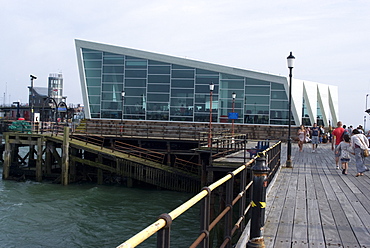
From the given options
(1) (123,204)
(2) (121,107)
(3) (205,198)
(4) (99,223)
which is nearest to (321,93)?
(2) (121,107)

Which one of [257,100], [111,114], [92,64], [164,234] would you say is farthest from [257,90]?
[164,234]

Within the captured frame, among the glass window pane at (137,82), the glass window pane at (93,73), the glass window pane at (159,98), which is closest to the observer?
the glass window pane at (159,98)

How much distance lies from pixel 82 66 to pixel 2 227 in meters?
26.3

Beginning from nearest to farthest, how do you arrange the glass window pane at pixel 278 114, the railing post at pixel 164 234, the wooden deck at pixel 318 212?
1. the railing post at pixel 164 234
2. the wooden deck at pixel 318 212
3. the glass window pane at pixel 278 114

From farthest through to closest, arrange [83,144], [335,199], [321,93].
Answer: [321,93] → [83,144] → [335,199]

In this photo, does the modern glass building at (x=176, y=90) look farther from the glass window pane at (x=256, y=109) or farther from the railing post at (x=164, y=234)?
the railing post at (x=164, y=234)

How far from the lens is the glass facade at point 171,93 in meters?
37.1

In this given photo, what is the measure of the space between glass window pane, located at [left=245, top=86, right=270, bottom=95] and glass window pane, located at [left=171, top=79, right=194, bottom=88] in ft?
17.6

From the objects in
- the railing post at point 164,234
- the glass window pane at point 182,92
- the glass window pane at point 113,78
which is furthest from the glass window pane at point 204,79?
the railing post at point 164,234

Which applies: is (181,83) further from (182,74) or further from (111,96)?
(111,96)

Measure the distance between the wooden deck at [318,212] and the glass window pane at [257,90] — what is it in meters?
25.2

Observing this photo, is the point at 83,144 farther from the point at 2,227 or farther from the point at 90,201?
the point at 2,227

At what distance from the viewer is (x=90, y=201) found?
64.0ft

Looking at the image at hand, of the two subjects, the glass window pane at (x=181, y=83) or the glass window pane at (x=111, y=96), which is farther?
the glass window pane at (x=111, y=96)
